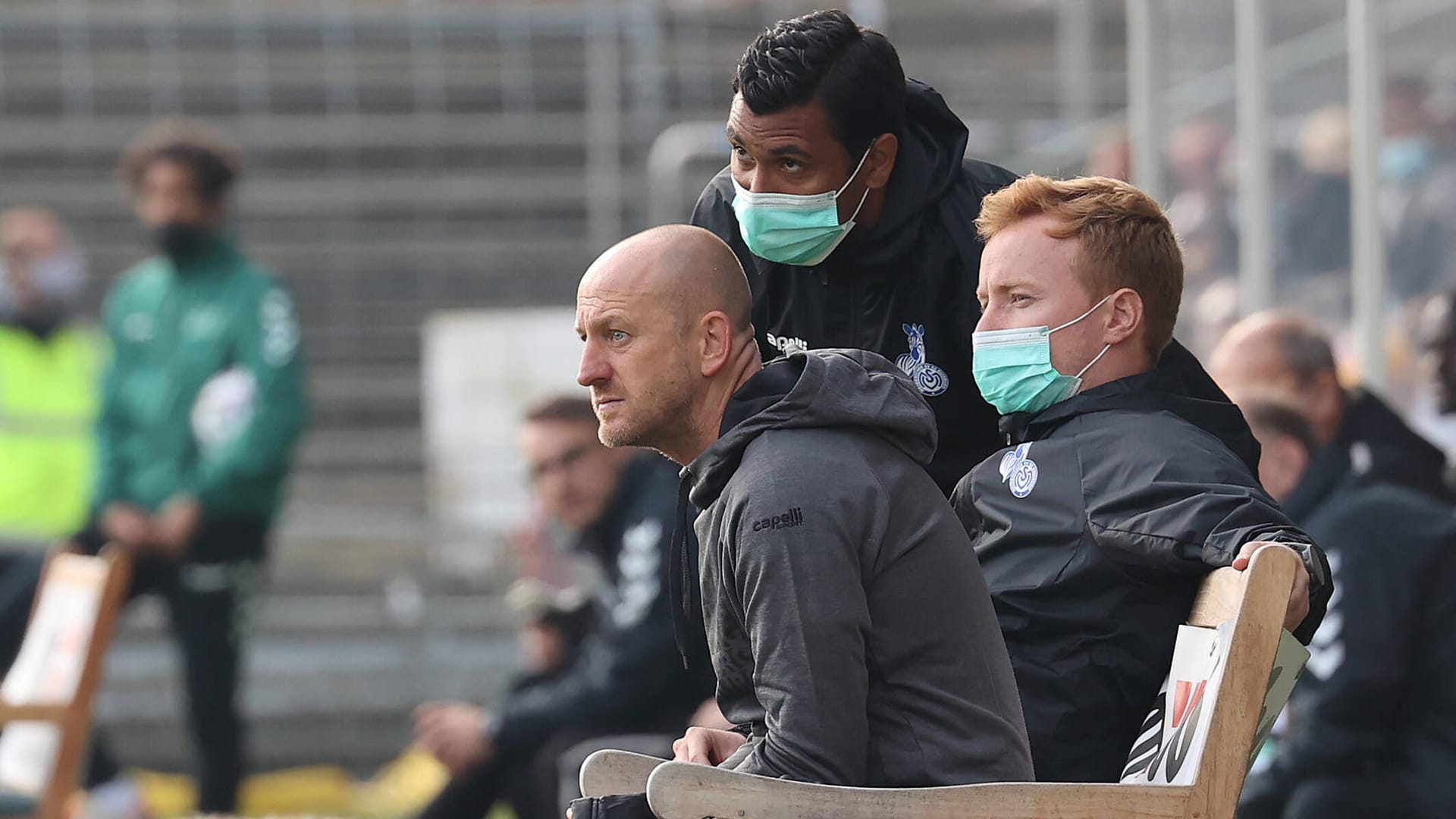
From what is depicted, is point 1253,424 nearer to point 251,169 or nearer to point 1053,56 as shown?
point 1053,56

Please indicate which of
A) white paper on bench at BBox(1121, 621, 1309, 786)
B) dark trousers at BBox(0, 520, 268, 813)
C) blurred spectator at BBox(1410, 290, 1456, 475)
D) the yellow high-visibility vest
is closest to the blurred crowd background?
the yellow high-visibility vest

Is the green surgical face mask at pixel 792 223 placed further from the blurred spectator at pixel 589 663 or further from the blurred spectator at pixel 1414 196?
the blurred spectator at pixel 1414 196

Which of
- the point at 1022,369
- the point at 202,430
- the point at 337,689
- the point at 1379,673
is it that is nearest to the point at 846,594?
the point at 1022,369

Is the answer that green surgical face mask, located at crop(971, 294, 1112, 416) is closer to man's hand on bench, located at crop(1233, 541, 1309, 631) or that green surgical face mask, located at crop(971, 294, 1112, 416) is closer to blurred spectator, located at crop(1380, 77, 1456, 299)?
man's hand on bench, located at crop(1233, 541, 1309, 631)

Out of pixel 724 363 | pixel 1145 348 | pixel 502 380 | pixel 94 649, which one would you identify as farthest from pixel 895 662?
pixel 502 380

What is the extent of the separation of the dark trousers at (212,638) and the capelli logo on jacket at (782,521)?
4.80m

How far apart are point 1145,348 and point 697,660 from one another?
2.54 ft

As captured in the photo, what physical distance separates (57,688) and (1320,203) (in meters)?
3.53

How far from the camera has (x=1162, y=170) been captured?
6531 millimetres

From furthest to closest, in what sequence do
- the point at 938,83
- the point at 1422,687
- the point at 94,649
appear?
the point at 938,83 < the point at 94,649 < the point at 1422,687

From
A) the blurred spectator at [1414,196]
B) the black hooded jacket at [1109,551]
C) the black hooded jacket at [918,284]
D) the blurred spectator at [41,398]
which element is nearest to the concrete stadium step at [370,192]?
the blurred spectator at [41,398]

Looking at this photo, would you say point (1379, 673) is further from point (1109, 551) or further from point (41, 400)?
point (41, 400)

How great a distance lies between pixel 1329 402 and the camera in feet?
14.2

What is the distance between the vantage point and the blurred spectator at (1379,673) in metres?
3.97
